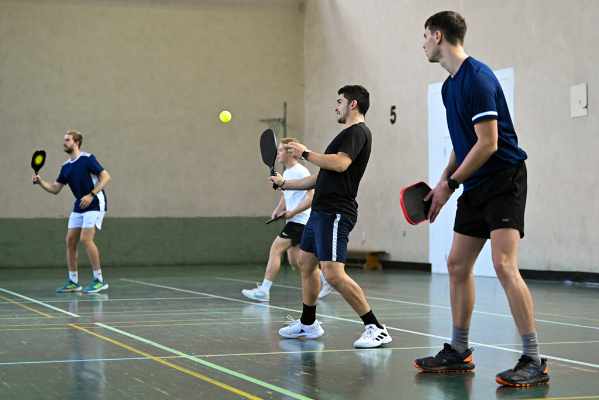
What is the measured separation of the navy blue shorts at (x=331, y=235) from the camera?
7.39m

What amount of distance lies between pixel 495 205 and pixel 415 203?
20.7 inches

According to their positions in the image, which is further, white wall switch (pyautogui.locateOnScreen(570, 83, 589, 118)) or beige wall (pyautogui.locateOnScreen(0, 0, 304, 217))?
beige wall (pyautogui.locateOnScreen(0, 0, 304, 217))

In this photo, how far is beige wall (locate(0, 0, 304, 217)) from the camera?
2133cm

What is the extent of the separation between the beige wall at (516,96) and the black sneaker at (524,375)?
31.1 feet

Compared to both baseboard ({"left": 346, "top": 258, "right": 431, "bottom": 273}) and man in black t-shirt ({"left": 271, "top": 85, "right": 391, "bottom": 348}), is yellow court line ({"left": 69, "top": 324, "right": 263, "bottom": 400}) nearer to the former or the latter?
man in black t-shirt ({"left": 271, "top": 85, "right": 391, "bottom": 348})

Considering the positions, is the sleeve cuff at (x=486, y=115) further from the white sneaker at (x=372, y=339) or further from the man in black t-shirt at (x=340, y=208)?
the white sneaker at (x=372, y=339)

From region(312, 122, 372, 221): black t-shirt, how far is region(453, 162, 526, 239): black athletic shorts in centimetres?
169

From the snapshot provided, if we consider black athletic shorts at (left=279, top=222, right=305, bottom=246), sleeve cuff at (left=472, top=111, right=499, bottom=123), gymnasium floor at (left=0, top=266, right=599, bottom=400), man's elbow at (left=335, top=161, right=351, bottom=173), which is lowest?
gymnasium floor at (left=0, top=266, right=599, bottom=400)

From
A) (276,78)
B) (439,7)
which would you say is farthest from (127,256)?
(439,7)

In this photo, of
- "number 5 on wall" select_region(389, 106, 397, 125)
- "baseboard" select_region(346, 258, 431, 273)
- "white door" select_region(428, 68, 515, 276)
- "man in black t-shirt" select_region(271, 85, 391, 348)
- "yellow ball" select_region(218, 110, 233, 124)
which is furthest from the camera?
"yellow ball" select_region(218, 110, 233, 124)

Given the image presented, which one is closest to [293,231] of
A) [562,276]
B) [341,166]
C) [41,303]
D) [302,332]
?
[41,303]

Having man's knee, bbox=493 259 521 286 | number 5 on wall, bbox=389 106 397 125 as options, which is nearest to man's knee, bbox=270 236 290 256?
man's knee, bbox=493 259 521 286

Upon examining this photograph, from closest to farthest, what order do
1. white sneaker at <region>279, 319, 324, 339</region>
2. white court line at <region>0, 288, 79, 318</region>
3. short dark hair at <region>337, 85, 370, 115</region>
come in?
short dark hair at <region>337, 85, 370, 115</region> < white sneaker at <region>279, 319, 324, 339</region> < white court line at <region>0, 288, 79, 318</region>

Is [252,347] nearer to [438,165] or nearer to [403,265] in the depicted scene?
[438,165]
